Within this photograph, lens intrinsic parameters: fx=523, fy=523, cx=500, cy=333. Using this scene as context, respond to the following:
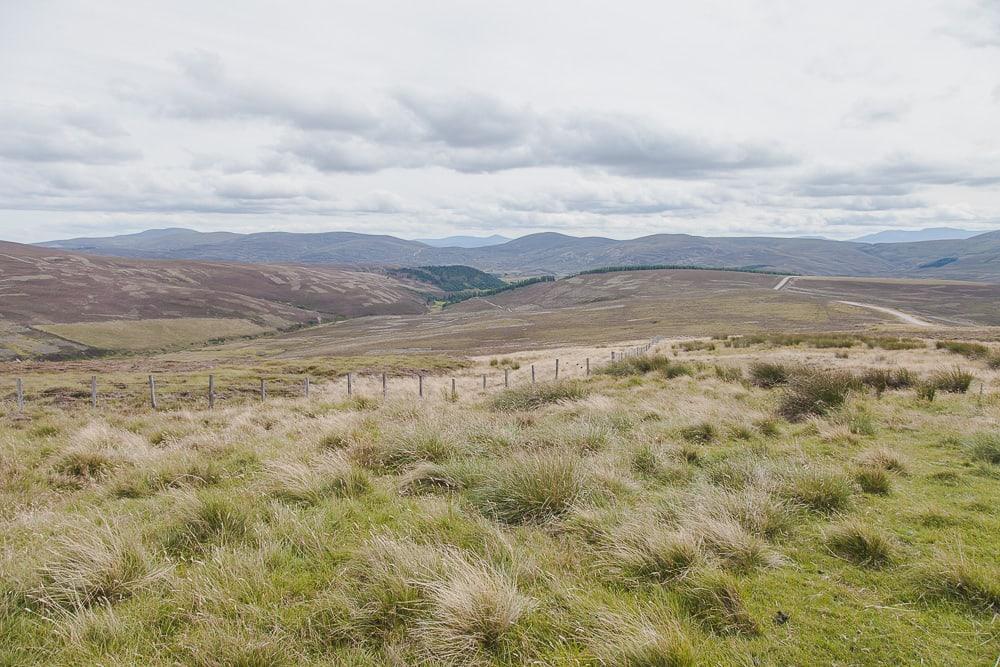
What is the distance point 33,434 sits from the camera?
11.2 metres

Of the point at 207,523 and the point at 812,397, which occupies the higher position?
the point at 207,523

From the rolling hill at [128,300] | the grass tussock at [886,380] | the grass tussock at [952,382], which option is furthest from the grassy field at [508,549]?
the rolling hill at [128,300]

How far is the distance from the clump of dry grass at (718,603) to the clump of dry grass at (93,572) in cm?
415

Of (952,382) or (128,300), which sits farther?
(128,300)

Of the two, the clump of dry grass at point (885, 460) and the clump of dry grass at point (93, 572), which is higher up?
the clump of dry grass at point (93, 572)

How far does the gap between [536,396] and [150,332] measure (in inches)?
5041

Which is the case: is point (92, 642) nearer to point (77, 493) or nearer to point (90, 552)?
point (90, 552)

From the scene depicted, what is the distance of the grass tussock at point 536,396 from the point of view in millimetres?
13578

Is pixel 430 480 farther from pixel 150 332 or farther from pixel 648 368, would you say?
pixel 150 332

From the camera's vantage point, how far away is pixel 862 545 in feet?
14.9

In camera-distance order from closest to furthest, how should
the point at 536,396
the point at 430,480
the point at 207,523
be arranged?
1. the point at 207,523
2. the point at 430,480
3. the point at 536,396

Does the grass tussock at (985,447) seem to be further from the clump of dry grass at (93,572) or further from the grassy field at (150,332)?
the grassy field at (150,332)

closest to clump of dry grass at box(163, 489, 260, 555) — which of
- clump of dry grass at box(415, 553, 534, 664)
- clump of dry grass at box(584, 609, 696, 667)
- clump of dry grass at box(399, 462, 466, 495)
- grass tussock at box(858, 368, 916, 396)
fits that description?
clump of dry grass at box(399, 462, 466, 495)

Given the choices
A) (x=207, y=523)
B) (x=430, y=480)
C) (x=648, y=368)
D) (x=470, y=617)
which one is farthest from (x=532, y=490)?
(x=648, y=368)
